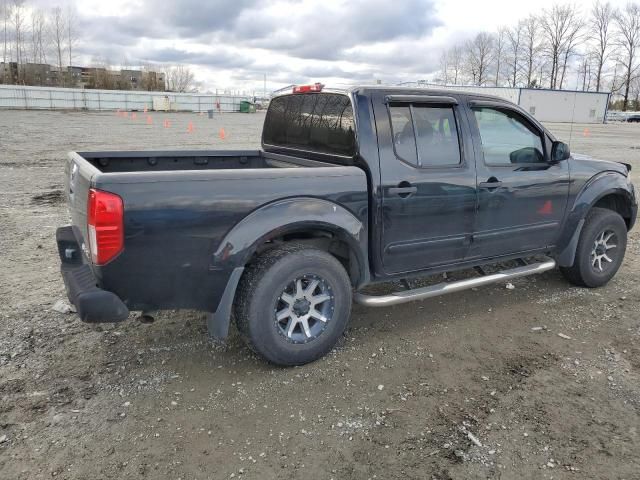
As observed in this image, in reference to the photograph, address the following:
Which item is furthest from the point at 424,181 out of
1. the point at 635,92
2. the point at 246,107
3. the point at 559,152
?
the point at 635,92

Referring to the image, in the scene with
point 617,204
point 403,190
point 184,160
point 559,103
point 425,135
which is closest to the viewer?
point 403,190

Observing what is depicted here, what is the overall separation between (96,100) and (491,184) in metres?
61.7

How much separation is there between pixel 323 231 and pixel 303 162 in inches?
35.2

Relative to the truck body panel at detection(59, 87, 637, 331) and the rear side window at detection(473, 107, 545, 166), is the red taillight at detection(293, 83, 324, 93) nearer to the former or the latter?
the truck body panel at detection(59, 87, 637, 331)

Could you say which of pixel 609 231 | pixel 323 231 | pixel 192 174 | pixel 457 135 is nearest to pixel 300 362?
pixel 323 231

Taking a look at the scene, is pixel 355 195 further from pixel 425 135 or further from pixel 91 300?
pixel 91 300

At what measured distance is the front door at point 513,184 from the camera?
167 inches

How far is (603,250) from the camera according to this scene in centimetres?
523

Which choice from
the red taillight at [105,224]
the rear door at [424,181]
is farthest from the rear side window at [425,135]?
the red taillight at [105,224]

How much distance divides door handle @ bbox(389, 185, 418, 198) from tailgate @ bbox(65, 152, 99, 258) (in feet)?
6.38

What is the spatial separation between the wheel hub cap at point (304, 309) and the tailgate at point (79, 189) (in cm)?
132

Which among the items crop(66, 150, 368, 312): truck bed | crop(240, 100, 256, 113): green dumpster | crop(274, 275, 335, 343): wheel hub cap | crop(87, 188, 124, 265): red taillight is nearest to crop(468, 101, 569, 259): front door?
crop(66, 150, 368, 312): truck bed

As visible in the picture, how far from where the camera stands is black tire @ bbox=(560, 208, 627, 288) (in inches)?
198

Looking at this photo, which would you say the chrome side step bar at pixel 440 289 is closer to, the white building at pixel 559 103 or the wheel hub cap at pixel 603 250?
the wheel hub cap at pixel 603 250
